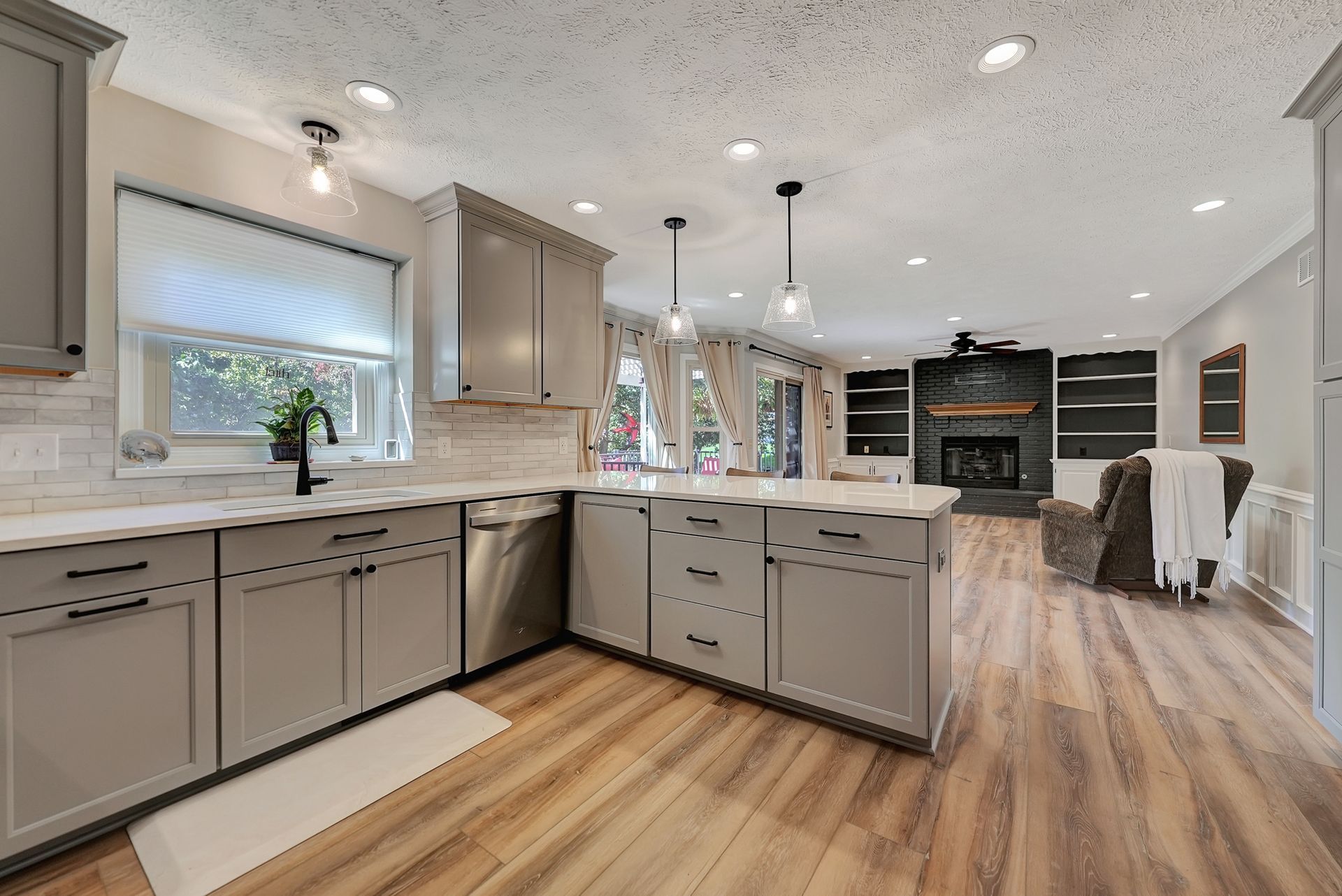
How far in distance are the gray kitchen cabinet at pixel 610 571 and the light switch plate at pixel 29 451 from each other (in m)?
1.87

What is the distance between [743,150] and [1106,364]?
7.73 metres

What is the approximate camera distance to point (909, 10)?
62.8 inches

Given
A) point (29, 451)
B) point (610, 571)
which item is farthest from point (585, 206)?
point (29, 451)

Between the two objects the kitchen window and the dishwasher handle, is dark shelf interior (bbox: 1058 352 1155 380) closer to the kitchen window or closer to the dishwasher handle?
the dishwasher handle

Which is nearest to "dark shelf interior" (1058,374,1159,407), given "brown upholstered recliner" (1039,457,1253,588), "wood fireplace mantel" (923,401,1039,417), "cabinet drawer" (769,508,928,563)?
"wood fireplace mantel" (923,401,1039,417)

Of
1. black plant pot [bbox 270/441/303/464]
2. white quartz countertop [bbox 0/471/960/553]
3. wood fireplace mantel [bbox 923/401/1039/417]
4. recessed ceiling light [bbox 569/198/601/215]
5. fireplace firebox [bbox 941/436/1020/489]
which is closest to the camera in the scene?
white quartz countertop [bbox 0/471/960/553]

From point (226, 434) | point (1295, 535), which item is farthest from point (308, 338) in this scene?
point (1295, 535)

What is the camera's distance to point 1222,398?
446 centimetres

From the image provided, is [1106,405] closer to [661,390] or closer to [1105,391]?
[1105,391]

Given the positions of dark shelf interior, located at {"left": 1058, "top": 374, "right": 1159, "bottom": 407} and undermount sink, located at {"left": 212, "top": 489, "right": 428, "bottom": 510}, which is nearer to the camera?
undermount sink, located at {"left": 212, "top": 489, "right": 428, "bottom": 510}

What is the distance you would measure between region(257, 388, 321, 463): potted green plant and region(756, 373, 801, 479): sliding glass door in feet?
16.2

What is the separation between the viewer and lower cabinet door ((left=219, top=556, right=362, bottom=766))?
1692mm

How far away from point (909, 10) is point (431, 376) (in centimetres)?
254

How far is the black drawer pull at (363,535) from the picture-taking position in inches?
76.0
